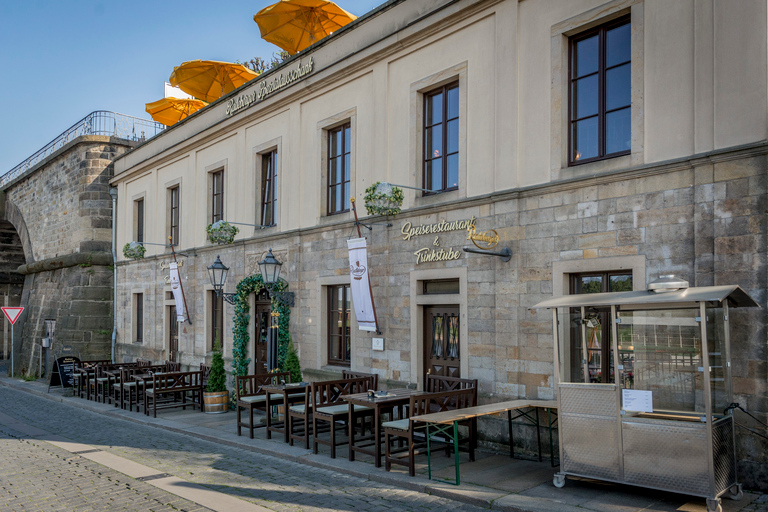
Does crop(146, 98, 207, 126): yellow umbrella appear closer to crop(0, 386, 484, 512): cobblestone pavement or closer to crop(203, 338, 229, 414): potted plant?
crop(203, 338, 229, 414): potted plant

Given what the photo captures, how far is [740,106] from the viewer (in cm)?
696

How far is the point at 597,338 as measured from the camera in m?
7.96

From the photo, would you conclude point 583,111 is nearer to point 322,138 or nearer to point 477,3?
point 477,3

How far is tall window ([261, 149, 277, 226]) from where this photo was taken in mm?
15523

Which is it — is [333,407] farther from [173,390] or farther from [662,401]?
[173,390]

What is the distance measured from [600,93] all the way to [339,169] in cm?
618

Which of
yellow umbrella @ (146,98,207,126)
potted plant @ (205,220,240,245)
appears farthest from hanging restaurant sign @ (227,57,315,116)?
yellow umbrella @ (146,98,207,126)

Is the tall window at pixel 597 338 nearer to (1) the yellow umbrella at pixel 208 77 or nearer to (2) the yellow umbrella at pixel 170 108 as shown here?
(1) the yellow umbrella at pixel 208 77

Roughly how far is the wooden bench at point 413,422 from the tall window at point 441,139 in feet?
11.6

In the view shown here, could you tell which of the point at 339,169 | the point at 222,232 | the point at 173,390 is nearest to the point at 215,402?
the point at 173,390

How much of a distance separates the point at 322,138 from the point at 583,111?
631cm

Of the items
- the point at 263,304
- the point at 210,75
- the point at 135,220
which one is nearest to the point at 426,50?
the point at 263,304

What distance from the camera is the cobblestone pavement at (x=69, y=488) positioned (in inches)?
274

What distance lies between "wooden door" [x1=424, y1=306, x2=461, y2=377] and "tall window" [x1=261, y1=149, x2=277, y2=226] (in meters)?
5.96
